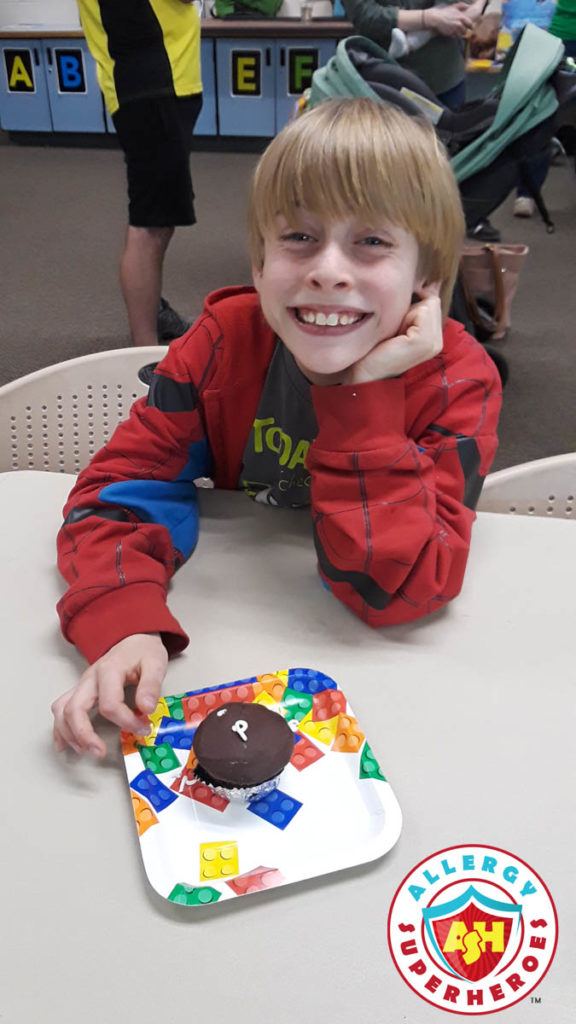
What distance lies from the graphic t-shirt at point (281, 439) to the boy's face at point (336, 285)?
0.10 meters

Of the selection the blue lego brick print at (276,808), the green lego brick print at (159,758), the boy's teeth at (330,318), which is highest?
the boy's teeth at (330,318)

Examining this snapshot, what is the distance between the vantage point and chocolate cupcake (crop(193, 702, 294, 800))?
0.57m

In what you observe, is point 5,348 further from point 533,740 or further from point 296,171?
point 533,740

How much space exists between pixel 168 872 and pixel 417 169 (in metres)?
0.64

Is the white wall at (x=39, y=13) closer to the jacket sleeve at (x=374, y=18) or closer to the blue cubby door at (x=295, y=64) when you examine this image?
the blue cubby door at (x=295, y=64)

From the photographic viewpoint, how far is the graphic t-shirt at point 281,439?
91 cm

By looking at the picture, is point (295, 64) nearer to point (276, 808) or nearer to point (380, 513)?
point (380, 513)

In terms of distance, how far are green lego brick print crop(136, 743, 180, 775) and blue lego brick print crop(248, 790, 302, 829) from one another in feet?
0.23

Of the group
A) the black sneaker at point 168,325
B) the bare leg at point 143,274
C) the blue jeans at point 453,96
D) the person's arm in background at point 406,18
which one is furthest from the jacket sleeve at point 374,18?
the black sneaker at point 168,325

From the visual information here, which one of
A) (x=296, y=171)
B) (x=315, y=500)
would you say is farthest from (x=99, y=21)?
(x=315, y=500)

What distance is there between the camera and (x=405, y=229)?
0.78m

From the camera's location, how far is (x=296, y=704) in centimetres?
68

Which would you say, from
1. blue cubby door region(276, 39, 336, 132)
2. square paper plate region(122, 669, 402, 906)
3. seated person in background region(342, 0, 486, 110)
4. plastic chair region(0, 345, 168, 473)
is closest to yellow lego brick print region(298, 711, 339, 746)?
square paper plate region(122, 669, 402, 906)

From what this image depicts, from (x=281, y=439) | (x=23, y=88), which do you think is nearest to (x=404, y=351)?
(x=281, y=439)
